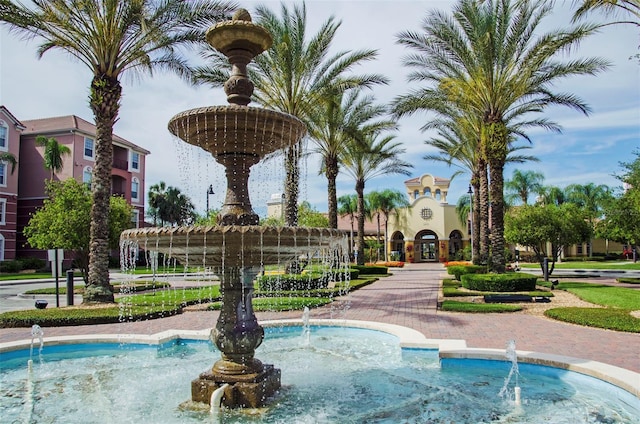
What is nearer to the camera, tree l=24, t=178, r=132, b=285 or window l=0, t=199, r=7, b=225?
tree l=24, t=178, r=132, b=285

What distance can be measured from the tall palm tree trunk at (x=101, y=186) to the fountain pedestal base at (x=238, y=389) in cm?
1075

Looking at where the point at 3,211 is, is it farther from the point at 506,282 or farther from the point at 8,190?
the point at 506,282

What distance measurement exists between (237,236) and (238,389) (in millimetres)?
1997

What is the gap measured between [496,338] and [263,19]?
15265mm

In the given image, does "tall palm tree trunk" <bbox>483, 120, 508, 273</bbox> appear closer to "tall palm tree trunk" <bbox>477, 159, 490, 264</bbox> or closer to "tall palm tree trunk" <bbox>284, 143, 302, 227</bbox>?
"tall palm tree trunk" <bbox>477, 159, 490, 264</bbox>

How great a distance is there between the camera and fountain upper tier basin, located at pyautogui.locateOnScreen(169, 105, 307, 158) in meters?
6.17

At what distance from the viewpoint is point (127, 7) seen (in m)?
15.2

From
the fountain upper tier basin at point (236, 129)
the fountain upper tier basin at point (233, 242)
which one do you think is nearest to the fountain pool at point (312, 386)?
the fountain upper tier basin at point (233, 242)

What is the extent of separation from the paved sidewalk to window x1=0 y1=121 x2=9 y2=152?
109 feet

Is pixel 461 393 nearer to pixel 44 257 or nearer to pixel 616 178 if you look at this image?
pixel 616 178

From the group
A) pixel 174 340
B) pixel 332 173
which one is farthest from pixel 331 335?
pixel 332 173

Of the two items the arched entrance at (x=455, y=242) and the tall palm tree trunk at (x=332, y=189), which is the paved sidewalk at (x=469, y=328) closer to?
the tall palm tree trunk at (x=332, y=189)

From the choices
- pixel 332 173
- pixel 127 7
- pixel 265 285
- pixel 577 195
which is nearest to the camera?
pixel 127 7

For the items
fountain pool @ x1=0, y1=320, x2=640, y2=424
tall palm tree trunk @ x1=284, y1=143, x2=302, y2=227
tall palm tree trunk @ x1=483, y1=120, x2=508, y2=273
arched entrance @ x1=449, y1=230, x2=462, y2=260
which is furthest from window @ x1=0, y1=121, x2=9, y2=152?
arched entrance @ x1=449, y1=230, x2=462, y2=260
